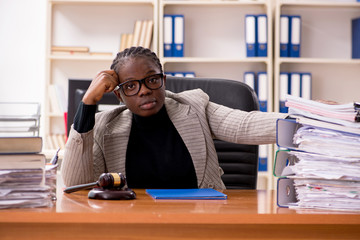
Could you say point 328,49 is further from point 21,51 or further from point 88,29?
point 21,51

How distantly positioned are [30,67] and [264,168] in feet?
6.58

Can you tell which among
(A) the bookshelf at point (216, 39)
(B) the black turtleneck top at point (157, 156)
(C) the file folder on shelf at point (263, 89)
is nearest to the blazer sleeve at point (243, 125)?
(B) the black turtleneck top at point (157, 156)

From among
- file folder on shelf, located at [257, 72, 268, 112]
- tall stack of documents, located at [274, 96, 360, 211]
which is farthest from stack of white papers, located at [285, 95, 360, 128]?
file folder on shelf, located at [257, 72, 268, 112]

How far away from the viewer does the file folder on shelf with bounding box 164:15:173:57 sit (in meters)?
3.85

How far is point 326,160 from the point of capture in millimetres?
1015

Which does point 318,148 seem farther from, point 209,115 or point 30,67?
point 30,67

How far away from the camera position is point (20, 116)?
12.2 ft

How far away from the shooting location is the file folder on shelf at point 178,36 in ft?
12.6

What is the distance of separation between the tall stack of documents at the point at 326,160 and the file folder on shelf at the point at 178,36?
287cm

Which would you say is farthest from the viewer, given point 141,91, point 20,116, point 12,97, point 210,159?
point 12,97

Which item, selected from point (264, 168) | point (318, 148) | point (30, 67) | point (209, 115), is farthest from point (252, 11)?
point (318, 148)

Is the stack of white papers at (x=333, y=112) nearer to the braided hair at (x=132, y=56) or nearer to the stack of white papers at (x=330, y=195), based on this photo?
the stack of white papers at (x=330, y=195)

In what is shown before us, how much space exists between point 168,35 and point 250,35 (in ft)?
2.06

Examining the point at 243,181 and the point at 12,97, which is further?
the point at 12,97
